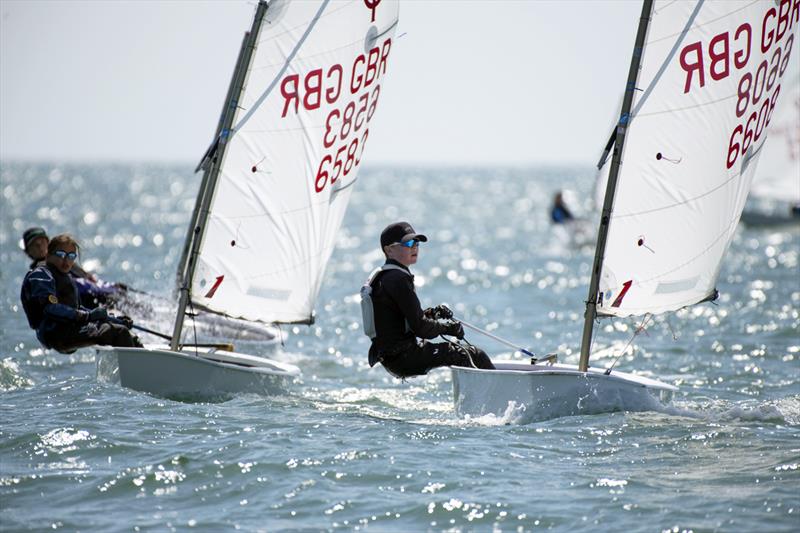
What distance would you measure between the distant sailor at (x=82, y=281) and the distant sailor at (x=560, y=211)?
15123mm

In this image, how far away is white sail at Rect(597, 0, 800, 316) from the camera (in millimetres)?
7223

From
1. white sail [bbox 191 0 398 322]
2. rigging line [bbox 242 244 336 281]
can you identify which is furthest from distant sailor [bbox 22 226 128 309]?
rigging line [bbox 242 244 336 281]

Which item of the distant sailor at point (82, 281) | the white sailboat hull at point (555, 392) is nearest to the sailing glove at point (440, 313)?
the white sailboat hull at point (555, 392)

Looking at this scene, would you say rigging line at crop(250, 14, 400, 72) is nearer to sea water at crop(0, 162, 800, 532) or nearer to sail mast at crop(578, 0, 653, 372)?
sail mast at crop(578, 0, 653, 372)

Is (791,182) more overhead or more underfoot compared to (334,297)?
more overhead

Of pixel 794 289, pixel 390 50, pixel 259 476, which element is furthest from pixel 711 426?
pixel 794 289

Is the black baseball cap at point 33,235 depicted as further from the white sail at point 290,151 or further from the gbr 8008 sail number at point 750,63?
the gbr 8008 sail number at point 750,63

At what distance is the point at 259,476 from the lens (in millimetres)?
6027

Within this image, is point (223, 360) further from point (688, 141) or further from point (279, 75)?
point (688, 141)

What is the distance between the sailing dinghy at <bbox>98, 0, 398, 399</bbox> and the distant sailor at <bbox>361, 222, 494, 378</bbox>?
43.8 inches

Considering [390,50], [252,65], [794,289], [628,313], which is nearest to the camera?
[628,313]

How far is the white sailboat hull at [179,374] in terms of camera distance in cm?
782

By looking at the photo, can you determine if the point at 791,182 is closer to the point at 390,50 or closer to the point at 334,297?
the point at 334,297

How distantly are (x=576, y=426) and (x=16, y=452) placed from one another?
3.40 m
